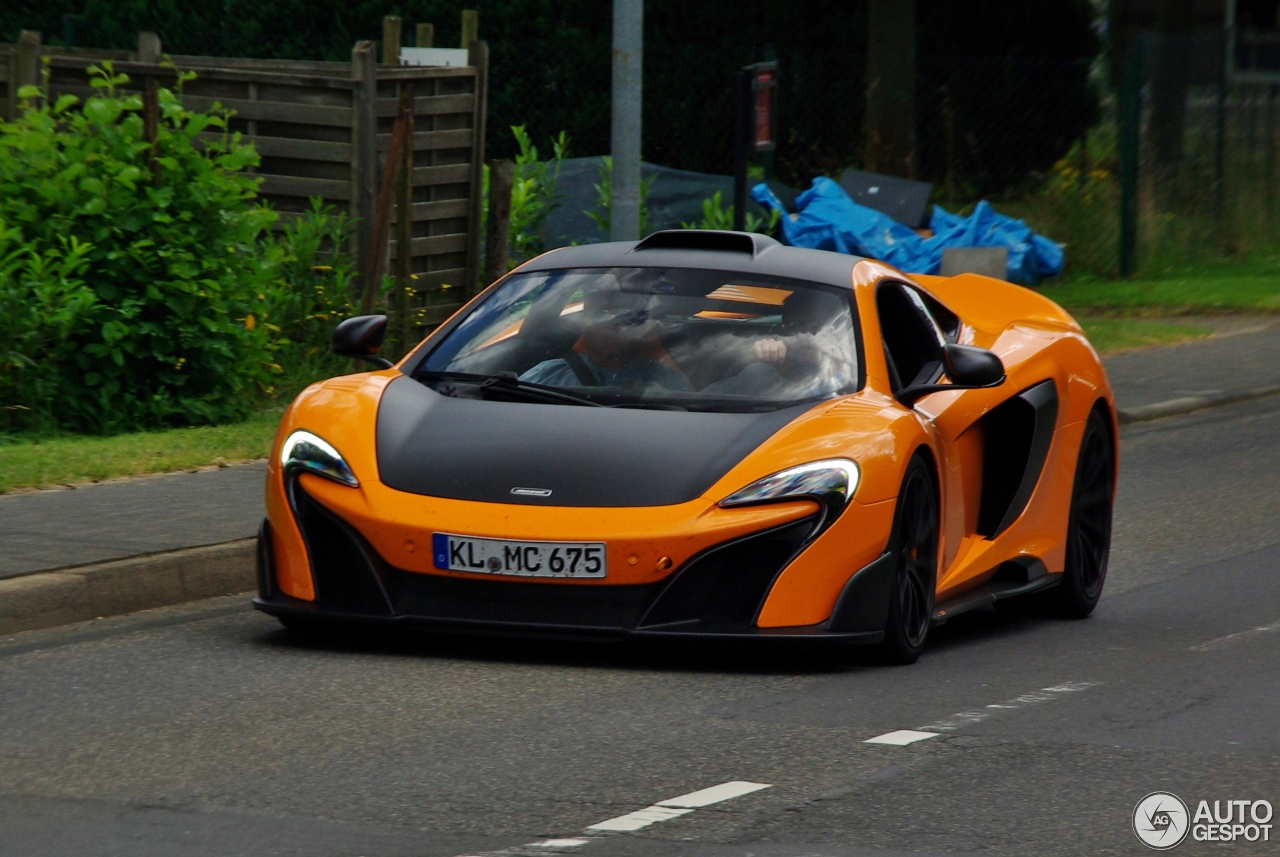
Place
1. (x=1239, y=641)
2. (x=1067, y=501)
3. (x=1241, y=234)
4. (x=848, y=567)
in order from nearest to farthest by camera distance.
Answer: (x=848, y=567), (x=1239, y=641), (x=1067, y=501), (x=1241, y=234)

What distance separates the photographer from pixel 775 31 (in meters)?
27.8

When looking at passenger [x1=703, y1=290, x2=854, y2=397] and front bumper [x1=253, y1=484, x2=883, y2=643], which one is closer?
front bumper [x1=253, y1=484, x2=883, y2=643]

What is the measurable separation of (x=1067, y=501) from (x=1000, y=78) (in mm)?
17675

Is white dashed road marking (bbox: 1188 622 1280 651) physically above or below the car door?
below

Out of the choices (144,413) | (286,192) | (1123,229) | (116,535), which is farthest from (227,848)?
(1123,229)

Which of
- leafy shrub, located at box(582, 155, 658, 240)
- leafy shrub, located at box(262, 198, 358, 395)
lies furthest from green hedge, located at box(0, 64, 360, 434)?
leafy shrub, located at box(582, 155, 658, 240)

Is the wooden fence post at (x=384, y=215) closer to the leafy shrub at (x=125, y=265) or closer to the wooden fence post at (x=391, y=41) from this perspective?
the leafy shrub at (x=125, y=265)

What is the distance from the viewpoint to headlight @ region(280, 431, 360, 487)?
666cm

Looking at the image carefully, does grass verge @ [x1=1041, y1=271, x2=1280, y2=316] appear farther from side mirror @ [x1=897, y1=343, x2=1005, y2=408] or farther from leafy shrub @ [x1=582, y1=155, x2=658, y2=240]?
side mirror @ [x1=897, y1=343, x2=1005, y2=408]

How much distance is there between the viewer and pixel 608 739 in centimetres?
575

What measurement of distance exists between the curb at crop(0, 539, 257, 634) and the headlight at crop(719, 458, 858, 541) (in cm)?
224

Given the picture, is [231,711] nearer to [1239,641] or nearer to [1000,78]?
[1239,641]

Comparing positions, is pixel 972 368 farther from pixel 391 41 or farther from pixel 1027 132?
pixel 1027 132

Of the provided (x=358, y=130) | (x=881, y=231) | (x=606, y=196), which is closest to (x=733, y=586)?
(x=358, y=130)
